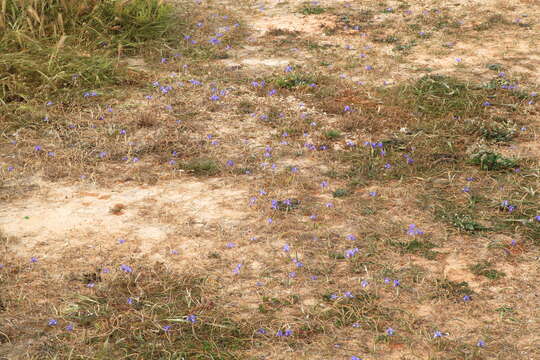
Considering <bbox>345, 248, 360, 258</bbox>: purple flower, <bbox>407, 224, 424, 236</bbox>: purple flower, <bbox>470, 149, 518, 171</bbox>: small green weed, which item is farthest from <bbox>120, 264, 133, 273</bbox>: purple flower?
<bbox>470, 149, 518, 171</bbox>: small green weed

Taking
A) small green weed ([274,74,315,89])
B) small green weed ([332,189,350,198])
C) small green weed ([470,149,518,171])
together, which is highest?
small green weed ([274,74,315,89])

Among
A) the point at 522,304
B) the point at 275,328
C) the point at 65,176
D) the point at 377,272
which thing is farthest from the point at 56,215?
the point at 522,304

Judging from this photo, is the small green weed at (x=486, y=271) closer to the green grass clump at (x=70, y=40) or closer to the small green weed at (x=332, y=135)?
the small green weed at (x=332, y=135)

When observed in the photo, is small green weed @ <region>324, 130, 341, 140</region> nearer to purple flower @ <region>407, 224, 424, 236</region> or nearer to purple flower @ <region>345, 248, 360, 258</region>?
purple flower @ <region>407, 224, 424, 236</region>

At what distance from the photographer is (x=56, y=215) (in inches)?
166

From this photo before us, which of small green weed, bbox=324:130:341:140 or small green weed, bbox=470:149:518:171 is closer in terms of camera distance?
small green weed, bbox=470:149:518:171

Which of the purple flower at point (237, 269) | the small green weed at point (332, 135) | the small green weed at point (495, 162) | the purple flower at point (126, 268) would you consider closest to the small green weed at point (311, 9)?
the small green weed at point (332, 135)

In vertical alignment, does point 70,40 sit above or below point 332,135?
above

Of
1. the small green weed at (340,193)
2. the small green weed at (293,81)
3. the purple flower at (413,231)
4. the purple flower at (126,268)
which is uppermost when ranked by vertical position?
the small green weed at (293,81)

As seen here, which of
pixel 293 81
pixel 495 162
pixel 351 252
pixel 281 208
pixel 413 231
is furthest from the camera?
pixel 293 81

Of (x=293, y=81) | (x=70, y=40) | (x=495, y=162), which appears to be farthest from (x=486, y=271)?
(x=70, y=40)

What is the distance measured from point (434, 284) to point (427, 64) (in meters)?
3.49

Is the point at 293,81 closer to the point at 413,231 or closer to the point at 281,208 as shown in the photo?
the point at 281,208

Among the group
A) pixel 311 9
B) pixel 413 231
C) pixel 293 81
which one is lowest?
pixel 413 231
